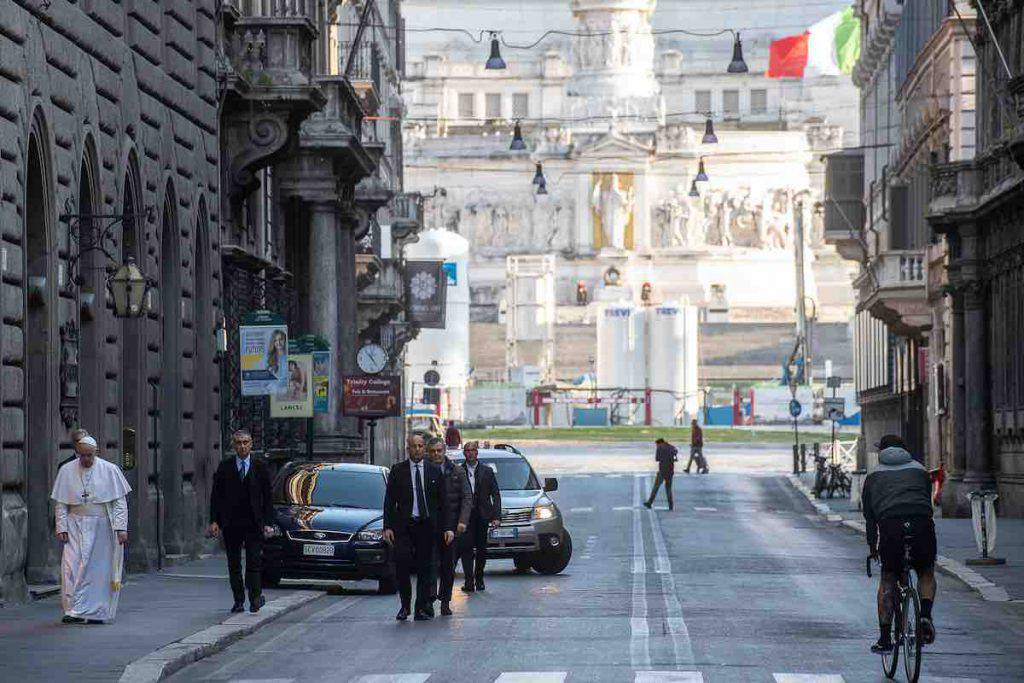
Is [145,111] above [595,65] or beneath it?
beneath

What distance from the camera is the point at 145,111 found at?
29281 mm

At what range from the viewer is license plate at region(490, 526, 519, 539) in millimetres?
30781

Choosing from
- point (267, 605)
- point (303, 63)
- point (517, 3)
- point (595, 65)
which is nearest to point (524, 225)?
point (595, 65)

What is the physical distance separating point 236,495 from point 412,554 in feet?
5.51

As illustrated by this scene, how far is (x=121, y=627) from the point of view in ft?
68.6

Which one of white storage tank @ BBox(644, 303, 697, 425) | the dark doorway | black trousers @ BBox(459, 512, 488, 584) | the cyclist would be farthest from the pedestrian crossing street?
white storage tank @ BBox(644, 303, 697, 425)

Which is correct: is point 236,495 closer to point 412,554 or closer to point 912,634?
point 412,554

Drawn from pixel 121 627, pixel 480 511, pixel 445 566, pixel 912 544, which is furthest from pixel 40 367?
pixel 912 544

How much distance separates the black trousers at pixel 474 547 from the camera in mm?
26797

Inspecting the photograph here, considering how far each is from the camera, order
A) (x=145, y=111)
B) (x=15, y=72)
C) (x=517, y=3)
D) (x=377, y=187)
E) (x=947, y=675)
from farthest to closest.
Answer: (x=517, y=3), (x=377, y=187), (x=145, y=111), (x=15, y=72), (x=947, y=675)

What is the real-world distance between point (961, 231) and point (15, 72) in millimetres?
26672

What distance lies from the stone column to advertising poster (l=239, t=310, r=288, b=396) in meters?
8.79

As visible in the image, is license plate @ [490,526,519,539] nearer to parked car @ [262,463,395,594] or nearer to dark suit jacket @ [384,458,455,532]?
parked car @ [262,463,395,594]

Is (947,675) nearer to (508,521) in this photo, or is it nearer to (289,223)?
(508,521)
